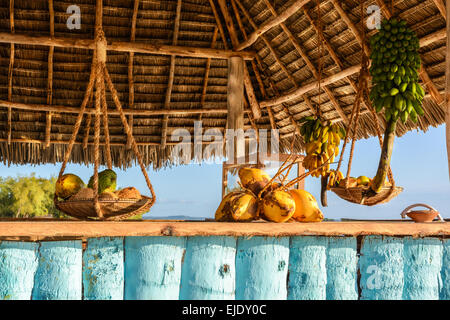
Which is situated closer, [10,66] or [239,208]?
[239,208]

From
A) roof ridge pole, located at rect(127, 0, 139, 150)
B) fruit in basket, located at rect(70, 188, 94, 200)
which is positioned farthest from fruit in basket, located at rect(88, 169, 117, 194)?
roof ridge pole, located at rect(127, 0, 139, 150)

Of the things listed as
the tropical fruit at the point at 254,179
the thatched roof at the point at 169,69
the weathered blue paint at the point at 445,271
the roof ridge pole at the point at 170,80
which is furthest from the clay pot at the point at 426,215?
the roof ridge pole at the point at 170,80

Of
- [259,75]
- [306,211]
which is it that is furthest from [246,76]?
[306,211]

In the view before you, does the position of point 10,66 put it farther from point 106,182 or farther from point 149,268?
point 149,268

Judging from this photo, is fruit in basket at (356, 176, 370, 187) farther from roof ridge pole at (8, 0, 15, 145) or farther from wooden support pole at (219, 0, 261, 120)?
roof ridge pole at (8, 0, 15, 145)

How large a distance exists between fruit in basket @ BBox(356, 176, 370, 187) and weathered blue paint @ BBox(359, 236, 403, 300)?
1375 millimetres

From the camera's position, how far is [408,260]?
154cm

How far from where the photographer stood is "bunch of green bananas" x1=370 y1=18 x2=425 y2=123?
2648 millimetres

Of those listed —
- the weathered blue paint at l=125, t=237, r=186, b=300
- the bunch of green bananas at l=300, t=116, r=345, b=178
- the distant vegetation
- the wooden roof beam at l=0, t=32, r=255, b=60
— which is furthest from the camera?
the distant vegetation

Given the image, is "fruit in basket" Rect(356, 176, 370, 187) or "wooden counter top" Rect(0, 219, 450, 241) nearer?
"wooden counter top" Rect(0, 219, 450, 241)

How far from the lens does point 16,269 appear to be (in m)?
1.23

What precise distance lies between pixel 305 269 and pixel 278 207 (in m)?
0.21

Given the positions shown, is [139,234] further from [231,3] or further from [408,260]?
[231,3]
